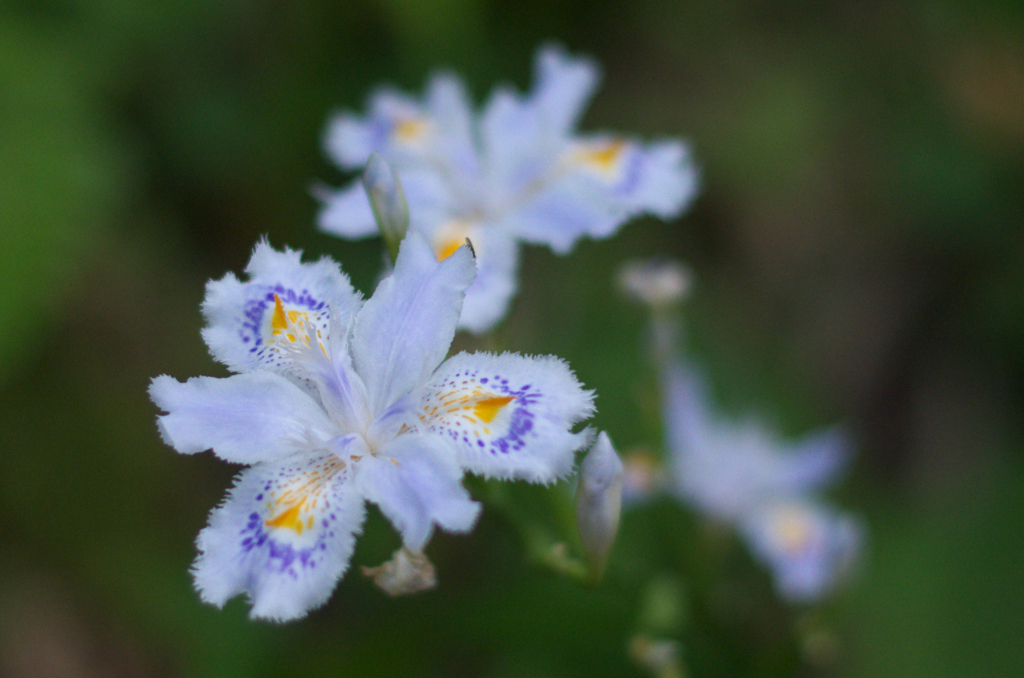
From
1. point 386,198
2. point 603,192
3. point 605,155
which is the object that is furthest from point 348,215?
point 605,155

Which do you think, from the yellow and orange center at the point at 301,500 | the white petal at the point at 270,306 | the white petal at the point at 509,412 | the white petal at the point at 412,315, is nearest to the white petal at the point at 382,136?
the white petal at the point at 270,306

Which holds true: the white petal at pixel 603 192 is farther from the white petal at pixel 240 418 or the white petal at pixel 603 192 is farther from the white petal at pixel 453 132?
the white petal at pixel 240 418

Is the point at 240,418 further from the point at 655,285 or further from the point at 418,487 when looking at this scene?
the point at 655,285

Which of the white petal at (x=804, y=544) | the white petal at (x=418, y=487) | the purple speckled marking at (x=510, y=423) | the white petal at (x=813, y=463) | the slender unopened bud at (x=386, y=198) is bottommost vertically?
the white petal at (x=418, y=487)

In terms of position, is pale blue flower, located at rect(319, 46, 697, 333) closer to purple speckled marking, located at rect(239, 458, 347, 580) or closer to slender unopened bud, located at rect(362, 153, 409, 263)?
slender unopened bud, located at rect(362, 153, 409, 263)

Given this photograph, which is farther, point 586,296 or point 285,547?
point 586,296

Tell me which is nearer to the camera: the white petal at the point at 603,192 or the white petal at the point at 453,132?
the white petal at the point at 603,192

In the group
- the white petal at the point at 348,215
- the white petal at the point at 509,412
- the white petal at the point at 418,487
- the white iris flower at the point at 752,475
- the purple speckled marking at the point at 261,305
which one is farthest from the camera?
the white iris flower at the point at 752,475
